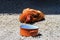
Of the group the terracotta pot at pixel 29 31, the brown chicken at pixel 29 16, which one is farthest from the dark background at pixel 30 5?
the terracotta pot at pixel 29 31

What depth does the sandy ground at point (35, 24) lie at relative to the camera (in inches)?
191

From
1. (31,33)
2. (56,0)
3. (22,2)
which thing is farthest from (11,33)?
(56,0)

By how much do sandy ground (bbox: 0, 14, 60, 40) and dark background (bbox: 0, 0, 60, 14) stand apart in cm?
68

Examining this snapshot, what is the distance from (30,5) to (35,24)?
7.79 feet

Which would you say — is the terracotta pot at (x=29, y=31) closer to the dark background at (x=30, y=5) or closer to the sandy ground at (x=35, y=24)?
the sandy ground at (x=35, y=24)

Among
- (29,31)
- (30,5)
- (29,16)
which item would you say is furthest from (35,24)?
(30,5)

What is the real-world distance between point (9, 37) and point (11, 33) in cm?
25

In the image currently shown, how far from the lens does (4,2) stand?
28.5ft

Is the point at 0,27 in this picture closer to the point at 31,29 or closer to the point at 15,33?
the point at 15,33

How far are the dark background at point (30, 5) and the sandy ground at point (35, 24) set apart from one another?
0.68m

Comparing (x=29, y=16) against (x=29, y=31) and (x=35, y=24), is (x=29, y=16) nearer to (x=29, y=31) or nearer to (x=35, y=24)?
(x=35, y=24)

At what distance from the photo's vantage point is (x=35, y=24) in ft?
19.0

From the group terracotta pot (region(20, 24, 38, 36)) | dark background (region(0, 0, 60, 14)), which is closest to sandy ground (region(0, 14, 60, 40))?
terracotta pot (region(20, 24, 38, 36))

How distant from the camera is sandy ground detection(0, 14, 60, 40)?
4.86 m
